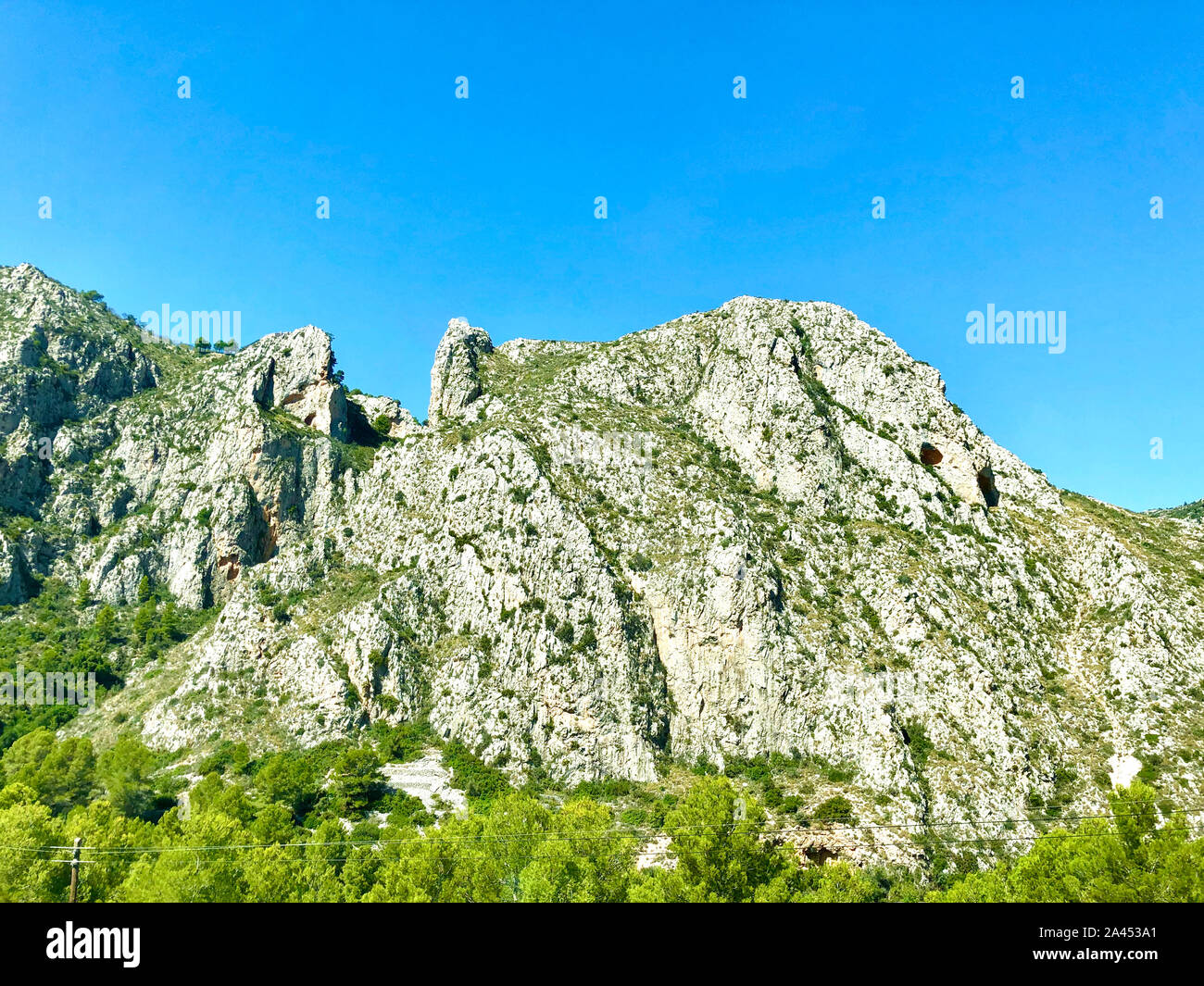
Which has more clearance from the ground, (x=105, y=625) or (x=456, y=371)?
(x=456, y=371)

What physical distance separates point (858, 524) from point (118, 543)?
125m

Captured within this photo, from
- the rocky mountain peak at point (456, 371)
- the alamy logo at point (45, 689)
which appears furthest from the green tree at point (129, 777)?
the rocky mountain peak at point (456, 371)

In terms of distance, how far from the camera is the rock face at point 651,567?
277ft

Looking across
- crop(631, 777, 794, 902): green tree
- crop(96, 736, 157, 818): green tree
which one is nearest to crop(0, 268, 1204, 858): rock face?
crop(96, 736, 157, 818): green tree

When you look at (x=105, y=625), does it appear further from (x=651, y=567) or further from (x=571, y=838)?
(x=571, y=838)

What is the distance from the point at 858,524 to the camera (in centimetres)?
10588

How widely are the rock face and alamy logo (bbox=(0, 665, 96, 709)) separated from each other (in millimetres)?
6077

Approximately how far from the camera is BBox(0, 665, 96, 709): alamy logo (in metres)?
102

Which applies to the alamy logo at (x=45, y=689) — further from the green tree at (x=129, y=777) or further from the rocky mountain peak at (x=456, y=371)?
the rocky mountain peak at (x=456, y=371)

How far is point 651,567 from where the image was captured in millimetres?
100312
